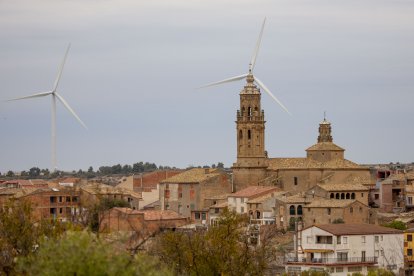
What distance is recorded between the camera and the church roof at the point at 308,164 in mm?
128500

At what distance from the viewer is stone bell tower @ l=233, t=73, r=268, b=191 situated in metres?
132

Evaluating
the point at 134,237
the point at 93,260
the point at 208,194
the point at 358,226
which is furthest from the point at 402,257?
the point at 93,260

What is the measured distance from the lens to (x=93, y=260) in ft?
157

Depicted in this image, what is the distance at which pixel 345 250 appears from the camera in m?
96.9

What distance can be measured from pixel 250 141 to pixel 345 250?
37035 mm

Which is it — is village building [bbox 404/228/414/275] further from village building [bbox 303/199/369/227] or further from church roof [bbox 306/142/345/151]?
church roof [bbox 306/142/345/151]

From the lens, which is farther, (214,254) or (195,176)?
(195,176)

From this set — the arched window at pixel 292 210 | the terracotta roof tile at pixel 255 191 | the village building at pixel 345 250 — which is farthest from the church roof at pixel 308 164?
the village building at pixel 345 250

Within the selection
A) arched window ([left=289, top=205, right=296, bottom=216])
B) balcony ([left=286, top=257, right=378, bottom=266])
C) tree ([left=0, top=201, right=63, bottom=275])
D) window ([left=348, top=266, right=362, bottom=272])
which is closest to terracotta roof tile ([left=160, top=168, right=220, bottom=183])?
arched window ([left=289, top=205, right=296, bottom=216])

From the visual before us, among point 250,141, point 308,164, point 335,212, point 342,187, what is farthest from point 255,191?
point 335,212

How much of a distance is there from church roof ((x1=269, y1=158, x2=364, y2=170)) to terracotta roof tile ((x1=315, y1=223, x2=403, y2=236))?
23935 mm

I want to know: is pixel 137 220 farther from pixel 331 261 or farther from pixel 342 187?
pixel 331 261

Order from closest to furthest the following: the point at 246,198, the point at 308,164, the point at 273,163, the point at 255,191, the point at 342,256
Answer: the point at 342,256
the point at 246,198
the point at 255,191
the point at 308,164
the point at 273,163

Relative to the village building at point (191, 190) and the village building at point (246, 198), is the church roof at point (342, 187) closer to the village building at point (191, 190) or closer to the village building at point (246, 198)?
the village building at point (246, 198)
